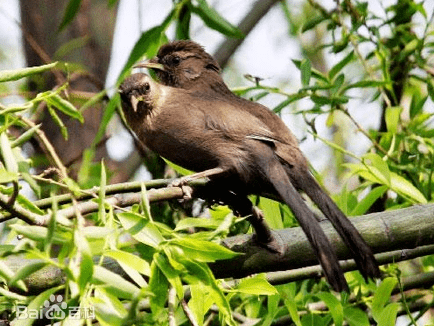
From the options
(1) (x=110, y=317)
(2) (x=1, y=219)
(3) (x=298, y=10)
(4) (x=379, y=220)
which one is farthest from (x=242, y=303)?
(3) (x=298, y=10)

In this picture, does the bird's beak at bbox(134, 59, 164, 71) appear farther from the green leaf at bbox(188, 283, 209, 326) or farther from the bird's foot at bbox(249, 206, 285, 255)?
the green leaf at bbox(188, 283, 209, 326)

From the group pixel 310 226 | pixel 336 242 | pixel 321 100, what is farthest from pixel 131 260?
pixel 321 100

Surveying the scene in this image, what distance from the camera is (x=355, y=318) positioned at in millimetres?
3100

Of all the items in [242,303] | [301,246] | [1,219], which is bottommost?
[242,303]

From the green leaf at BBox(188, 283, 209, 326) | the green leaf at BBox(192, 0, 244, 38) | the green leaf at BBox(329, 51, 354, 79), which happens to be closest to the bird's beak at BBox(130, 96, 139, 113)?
the green leaf at BBox(192, 0, 244, 38)

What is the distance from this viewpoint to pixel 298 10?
287 inches

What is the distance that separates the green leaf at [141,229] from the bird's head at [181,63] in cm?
190

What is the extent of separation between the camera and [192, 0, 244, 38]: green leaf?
12.3 ft

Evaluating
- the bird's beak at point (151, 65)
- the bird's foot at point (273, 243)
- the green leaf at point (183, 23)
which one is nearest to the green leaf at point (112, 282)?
the bird's foot at point (273, 243)

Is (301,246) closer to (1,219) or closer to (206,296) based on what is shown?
(206,296)

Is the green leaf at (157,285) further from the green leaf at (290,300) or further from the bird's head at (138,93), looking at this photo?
the bird's head at (138,93)

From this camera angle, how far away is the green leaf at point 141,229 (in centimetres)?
219

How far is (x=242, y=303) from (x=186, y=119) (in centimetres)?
76

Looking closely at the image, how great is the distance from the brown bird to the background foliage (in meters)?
0.19
